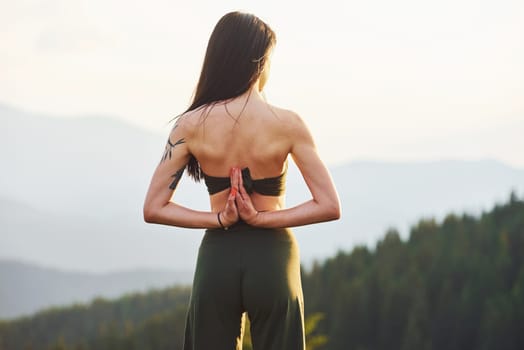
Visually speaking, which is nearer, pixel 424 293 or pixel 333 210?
pixel 333 210

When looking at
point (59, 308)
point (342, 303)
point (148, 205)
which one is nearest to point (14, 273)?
point (59, 308)

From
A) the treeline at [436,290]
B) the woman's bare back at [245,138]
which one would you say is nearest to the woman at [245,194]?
A: the woman's bare back at [245,138]

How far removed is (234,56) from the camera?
3883 mm

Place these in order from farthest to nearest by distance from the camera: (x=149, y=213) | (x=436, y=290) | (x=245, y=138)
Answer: (x=436, y=290)
(x=149, y=213)
(x=245, y=138)

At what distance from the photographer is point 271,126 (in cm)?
382

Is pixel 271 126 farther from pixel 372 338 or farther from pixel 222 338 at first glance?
pixel 372 338

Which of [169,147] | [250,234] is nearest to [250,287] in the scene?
[250,234]

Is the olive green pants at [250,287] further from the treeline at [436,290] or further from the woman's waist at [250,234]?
the treeline at [436,290]

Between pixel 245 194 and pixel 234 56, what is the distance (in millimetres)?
620

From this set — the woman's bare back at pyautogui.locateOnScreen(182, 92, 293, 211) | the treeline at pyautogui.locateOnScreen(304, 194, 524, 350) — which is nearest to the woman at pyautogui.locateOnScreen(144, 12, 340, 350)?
the woman's bare back at pyautogui.locateOnScreen(182, 92, 293, 211)

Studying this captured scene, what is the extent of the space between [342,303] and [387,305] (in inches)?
117

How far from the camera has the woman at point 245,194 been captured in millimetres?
3840

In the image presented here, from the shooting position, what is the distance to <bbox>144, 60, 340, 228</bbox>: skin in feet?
12.5

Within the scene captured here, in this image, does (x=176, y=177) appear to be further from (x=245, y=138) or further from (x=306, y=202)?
(x=306, y=202)
